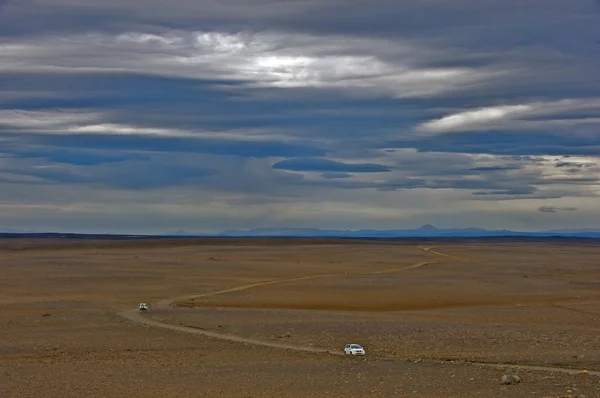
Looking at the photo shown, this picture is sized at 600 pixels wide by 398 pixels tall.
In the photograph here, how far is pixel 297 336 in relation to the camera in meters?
34.3

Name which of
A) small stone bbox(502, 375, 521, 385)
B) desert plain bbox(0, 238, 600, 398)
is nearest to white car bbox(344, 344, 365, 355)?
desert plain bbox(0, 238, 600, 398)

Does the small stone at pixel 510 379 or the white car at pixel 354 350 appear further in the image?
the white car at pixel 354 350

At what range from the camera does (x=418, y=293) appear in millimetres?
54750

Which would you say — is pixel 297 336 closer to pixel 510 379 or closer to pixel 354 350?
pixel 354 350

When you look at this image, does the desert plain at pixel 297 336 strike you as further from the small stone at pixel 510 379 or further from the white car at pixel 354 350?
the white car at pixel 354 350

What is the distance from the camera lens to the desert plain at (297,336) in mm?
23797

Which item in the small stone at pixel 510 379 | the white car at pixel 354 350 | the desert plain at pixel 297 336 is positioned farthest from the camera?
the white car at pixel 354 350

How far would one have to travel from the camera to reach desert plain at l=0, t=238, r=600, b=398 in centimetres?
2380

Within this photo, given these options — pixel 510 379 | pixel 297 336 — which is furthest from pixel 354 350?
pixel 510 379

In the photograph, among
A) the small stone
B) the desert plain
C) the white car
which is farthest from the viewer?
the white car

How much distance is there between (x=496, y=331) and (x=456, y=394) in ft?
43.8

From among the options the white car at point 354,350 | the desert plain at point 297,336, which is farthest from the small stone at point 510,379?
the white car at point 354,350

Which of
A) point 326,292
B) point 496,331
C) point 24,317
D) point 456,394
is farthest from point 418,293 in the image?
point 456,394

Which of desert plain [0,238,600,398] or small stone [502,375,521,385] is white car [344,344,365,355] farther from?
small stone [502,375,521,385]
